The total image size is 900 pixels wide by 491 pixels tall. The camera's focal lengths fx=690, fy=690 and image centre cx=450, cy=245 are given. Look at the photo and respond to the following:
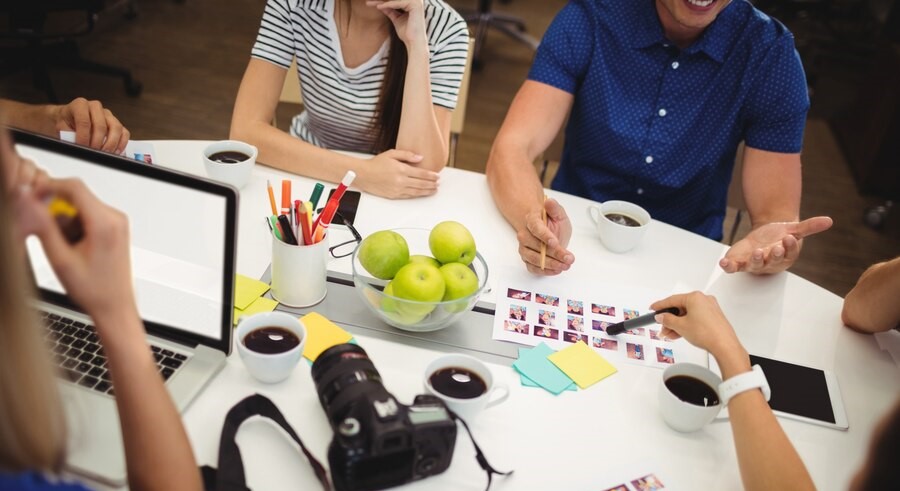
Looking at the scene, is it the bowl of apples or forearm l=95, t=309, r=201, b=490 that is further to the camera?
the bowl of apples

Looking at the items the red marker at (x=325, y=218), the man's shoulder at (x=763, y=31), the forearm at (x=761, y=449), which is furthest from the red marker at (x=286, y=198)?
the man's shoulder at (x=763, y=31)

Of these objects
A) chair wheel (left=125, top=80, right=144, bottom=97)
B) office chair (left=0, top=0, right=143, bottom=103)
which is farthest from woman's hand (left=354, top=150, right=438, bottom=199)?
chair wheel (left=125, top=80, right=144, bottom=97)

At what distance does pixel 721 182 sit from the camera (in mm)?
1786

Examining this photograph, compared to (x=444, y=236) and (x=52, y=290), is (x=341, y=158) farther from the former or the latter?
(x=52, y=290)

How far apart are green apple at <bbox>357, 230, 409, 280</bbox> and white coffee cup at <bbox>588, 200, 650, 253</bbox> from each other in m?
0.44

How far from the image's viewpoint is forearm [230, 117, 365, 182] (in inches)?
56.7

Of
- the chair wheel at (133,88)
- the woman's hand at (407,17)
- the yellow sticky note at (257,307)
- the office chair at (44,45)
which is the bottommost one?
the chair wheel at (133,88)

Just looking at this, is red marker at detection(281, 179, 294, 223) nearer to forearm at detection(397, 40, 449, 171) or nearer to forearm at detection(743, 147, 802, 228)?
forearm at detection(397, 40, 449, 171)

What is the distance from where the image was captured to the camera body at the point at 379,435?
771mm

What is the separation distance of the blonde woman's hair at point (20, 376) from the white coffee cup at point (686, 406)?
0.73 metres

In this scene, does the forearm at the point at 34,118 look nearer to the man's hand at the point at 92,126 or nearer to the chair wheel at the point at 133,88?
the man's hand at the point at 92,126

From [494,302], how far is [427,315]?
17 centimetres

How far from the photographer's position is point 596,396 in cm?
101

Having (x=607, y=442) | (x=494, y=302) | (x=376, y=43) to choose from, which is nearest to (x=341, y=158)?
(x=376, y=43)
